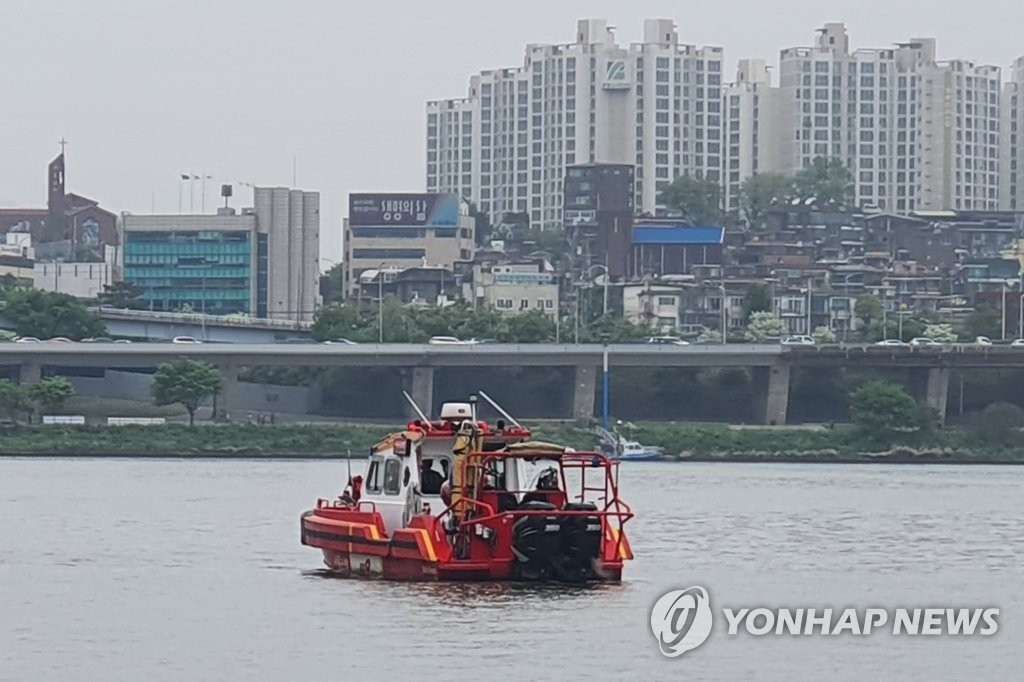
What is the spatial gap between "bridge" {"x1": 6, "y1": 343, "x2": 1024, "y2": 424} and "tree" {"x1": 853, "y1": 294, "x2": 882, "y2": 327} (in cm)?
3965

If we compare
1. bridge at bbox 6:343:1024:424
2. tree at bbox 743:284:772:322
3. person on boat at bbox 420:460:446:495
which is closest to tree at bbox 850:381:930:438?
bridge at bbox 6:343:1024:424

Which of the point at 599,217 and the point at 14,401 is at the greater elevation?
the point at 599,217

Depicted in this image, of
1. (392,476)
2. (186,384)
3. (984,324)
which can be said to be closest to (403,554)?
(392,476)

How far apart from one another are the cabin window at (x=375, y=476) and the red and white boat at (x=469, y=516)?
0.05 ft

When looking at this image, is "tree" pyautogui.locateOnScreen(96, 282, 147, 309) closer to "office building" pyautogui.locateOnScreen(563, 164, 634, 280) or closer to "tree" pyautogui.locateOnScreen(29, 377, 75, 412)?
"office building" pyautogui.locateOnScreen(563, 164, 634, 280)

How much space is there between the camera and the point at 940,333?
153000 millimetres

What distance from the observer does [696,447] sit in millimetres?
113625

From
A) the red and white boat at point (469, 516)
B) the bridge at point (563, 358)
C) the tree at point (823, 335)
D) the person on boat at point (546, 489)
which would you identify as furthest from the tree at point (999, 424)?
the person on boat at point (546, 489)

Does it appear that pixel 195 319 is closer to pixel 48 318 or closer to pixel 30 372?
pixel 48 318

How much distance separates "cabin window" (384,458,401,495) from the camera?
41.5 m

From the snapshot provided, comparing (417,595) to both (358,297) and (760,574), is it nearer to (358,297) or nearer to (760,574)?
(760,574)

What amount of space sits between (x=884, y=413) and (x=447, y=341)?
2504 centimetres

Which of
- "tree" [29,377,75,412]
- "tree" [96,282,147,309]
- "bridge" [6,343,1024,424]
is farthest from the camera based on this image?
"tree" [96,282,147,309]

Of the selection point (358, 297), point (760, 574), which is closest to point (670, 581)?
point (760, 574)
